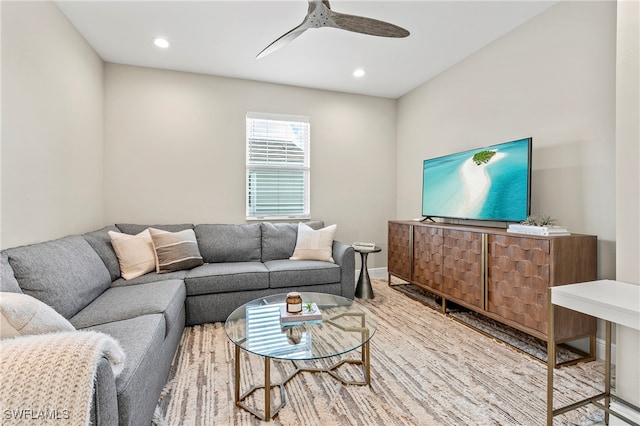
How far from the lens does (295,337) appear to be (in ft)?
5.76

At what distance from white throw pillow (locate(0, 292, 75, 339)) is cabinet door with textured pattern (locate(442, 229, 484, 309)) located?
2.83 meters

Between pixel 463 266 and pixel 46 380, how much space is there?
2884mm

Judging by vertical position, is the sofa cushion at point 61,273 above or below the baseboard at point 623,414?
above

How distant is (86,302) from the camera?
6.56ft

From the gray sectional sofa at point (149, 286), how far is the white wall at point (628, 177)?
2112mm

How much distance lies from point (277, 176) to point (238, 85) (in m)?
1.25

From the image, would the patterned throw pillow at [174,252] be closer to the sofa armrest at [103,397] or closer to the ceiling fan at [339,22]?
the sofa armrest at [103,397]

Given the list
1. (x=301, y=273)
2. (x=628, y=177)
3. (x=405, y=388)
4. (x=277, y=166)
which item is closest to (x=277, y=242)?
(x=301, y=273)

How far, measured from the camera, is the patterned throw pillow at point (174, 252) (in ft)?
9.33

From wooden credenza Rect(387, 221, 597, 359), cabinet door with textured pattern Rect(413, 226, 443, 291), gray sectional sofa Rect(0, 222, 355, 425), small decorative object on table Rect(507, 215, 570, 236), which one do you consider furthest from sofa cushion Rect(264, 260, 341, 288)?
small decorative object on table Rect(507, 215, 570, 236)

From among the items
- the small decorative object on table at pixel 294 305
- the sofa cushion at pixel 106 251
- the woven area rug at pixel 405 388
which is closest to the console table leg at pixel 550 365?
the woven area rug at pixel 405 388

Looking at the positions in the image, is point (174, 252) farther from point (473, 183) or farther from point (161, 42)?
point (473, 183)

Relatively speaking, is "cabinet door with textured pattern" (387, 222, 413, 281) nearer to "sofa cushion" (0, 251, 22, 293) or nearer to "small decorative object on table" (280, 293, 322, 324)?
"small decorative object on table" (280, 293, 322, 324)

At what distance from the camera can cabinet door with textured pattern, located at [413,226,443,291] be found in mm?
3109
